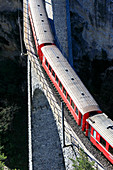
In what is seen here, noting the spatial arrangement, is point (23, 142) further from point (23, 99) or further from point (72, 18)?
point (72, 18)

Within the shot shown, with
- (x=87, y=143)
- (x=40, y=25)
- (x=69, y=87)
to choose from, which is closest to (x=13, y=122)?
(x=40, y=25)

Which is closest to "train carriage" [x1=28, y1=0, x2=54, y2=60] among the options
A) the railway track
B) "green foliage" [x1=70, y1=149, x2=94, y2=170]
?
the railway track

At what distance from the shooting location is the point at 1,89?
1278 inches

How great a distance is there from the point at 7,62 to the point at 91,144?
19.4 m

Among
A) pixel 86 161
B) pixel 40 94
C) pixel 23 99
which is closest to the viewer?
pixel 86 161

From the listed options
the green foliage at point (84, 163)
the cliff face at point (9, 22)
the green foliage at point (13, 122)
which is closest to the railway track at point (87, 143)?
the green foliage at point (84, 163)

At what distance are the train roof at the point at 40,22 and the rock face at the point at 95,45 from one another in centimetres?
375

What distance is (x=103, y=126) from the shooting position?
1764cm

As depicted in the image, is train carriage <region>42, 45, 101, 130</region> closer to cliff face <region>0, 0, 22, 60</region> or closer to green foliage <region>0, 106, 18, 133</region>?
green foliage <region>0, 106, 18, 133</region>

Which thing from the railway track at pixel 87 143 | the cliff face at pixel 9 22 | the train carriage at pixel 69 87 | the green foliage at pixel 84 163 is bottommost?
the green foliage at pixel 84 163

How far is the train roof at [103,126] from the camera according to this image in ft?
55.4

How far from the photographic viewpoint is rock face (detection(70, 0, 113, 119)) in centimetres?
2661

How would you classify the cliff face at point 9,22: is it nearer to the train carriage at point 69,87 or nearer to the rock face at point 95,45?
the rock face at point 95,45

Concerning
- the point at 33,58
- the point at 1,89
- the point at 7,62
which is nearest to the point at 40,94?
the point at 33,58
